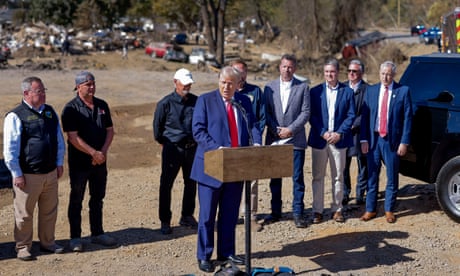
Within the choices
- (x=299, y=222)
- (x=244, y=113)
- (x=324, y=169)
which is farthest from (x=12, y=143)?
(x=324, y=169)

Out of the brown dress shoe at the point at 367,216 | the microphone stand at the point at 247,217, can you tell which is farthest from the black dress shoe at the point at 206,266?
the brown dress shoe at the point at 367,216

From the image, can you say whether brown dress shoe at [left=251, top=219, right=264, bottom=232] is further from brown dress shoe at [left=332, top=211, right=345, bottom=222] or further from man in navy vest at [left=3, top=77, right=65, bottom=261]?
man in navy vest at [left=3, top=77, right=65, bottom=261]

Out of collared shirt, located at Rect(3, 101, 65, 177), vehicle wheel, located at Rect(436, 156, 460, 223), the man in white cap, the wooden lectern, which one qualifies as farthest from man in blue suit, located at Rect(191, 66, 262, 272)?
vehicle wheel, located at Rect(436, 156, 460, 223)

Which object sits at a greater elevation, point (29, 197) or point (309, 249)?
point (29, 197)

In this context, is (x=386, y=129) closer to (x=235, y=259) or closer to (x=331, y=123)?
(x=331, y=123)

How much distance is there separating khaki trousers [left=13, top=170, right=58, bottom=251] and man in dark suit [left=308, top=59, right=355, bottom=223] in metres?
2.99

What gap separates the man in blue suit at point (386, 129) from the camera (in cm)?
784

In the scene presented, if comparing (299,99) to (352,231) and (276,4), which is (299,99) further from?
(276,4)

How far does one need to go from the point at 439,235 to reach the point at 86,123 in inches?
163

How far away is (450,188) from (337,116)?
1591 millimetres

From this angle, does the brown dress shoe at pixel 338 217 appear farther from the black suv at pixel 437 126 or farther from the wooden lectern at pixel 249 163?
the wooden lectern at pixel 249 163

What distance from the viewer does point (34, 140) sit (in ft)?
21.4

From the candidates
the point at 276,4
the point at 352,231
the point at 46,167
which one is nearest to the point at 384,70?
the point at 352,231

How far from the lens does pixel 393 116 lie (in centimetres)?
785
